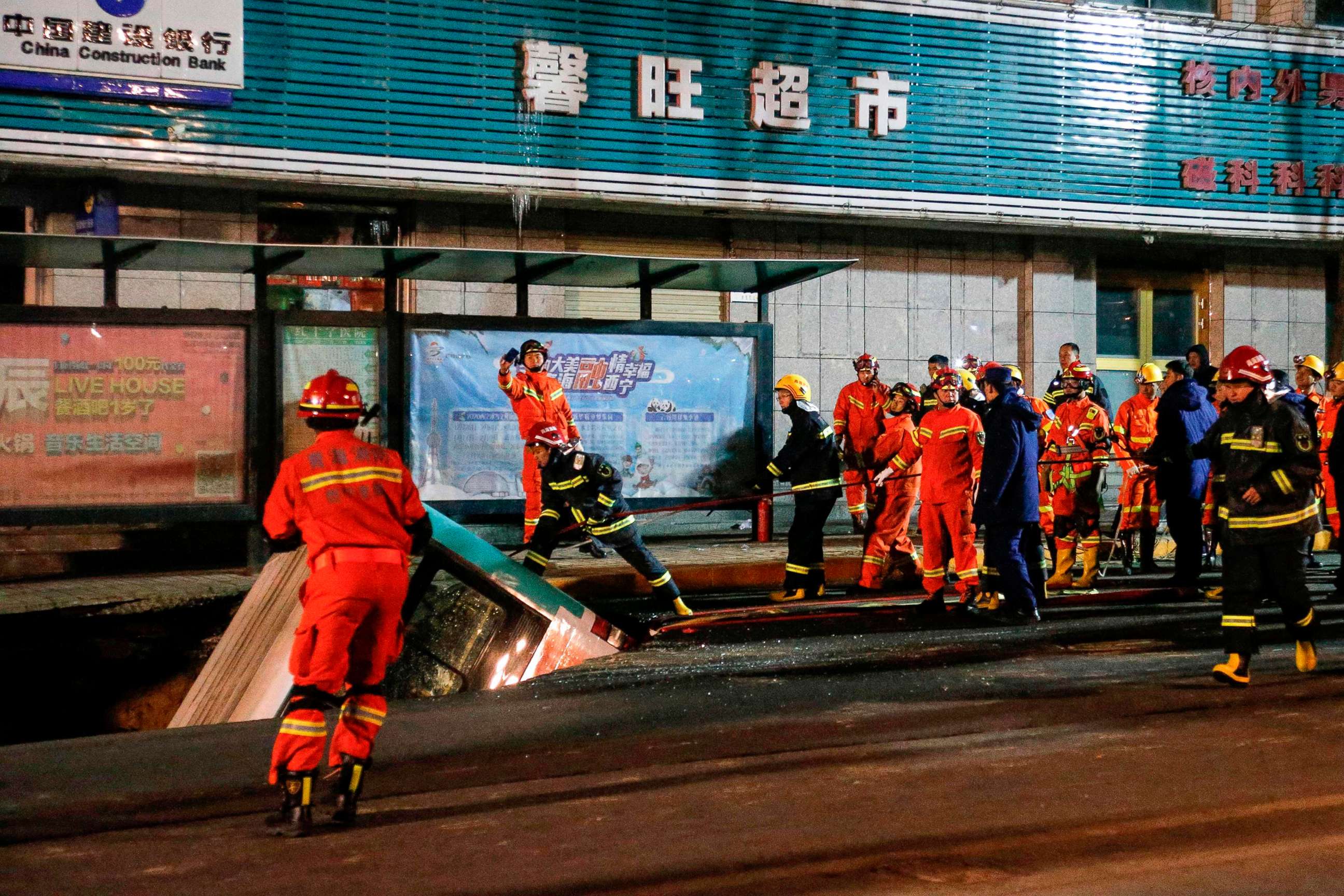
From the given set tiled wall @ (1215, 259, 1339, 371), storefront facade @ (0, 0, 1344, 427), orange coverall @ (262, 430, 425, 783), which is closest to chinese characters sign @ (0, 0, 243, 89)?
storefront facade @ (0, 0, 1344, 427)

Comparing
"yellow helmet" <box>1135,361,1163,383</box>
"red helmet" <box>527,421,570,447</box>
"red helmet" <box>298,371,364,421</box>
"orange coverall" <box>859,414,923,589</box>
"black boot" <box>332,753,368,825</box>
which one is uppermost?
"yellow helmet" <box>1135,361,1163,383</box>

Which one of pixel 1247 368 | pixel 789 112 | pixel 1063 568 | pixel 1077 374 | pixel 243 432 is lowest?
pixel 1063 568

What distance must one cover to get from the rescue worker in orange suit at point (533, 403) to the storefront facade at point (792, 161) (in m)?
3.07

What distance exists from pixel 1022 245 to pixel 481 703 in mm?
12197

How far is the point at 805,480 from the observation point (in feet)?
36.0

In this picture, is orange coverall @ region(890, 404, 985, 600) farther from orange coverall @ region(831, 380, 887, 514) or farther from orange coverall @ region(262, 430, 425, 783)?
orange coverall @ region(262, 430, 425, 783)

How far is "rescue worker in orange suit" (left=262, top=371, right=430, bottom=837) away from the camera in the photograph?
5.02m

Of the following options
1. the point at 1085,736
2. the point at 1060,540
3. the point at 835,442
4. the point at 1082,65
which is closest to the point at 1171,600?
the point at 1060,540

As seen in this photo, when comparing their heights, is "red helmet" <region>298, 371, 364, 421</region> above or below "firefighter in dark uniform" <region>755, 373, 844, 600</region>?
above

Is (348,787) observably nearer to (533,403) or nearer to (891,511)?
(891,511)

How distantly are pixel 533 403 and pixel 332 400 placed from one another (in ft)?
22.6

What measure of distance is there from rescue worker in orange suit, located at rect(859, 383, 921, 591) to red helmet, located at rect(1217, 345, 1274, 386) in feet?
12.2

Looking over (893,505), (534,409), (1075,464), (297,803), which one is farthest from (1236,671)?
(534,409)

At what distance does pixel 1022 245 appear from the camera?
17594mm
